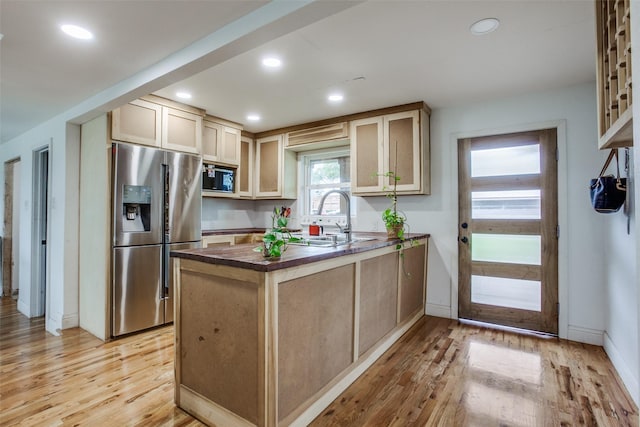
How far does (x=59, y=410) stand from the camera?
75.1 inches

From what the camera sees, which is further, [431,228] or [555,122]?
[431,228]

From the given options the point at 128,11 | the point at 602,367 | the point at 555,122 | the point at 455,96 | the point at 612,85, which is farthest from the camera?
the point at 455,96

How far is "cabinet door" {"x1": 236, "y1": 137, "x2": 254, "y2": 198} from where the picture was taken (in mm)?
4625

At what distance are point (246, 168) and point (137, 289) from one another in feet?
7.40

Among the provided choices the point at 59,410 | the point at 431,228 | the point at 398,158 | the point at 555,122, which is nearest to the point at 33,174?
the point at 59,410

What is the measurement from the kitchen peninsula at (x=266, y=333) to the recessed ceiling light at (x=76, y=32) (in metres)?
1.52

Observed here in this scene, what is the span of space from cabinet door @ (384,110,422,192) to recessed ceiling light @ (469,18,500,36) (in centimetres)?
137

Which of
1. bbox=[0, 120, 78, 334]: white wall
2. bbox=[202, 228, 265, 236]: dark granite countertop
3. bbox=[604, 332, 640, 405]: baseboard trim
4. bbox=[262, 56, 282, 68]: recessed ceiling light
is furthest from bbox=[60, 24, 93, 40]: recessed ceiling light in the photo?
bbox=[604, 332, 640, 405]: baseboard trim

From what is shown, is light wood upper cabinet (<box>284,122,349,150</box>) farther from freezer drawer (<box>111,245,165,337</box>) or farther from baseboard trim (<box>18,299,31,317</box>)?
baseboard trim (<box>18,299,31,317</box>)

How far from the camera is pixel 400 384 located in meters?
2.21

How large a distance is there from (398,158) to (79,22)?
9.67ft

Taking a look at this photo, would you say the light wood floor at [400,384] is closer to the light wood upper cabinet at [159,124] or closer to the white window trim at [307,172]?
the light wood upper cabinet at [159,124]

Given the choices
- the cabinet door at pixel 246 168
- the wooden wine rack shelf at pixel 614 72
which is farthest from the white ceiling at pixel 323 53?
the cabinet door at pixel 246 168

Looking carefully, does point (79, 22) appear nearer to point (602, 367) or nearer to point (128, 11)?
point (128, 11)
